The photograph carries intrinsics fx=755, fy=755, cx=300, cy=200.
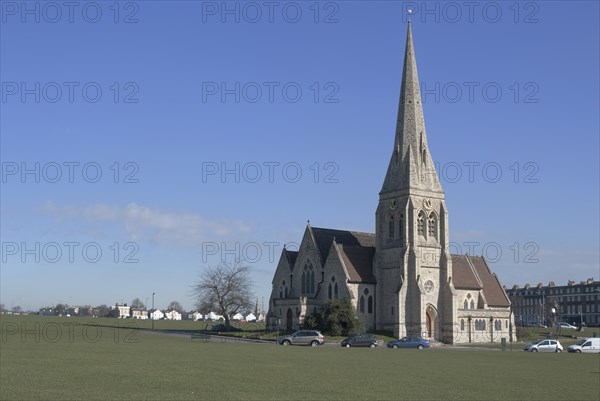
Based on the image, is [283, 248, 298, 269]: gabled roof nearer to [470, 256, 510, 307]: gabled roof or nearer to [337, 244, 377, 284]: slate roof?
[337, 244, 377, 284]: slate roof

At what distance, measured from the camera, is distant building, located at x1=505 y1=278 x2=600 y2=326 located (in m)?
174

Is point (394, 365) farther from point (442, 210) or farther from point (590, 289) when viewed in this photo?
point (590, 289)

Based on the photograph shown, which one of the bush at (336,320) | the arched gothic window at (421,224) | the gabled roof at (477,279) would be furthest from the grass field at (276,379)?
the gabled roof at (477,279)

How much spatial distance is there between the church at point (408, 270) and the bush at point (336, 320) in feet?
9.11

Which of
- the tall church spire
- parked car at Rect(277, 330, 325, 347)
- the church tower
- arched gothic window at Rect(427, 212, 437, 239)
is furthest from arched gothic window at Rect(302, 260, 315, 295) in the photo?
parked car at Rect(277, 330, 325, 347)

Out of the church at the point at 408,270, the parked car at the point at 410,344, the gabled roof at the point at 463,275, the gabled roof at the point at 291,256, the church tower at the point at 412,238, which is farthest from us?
the gabled roof at the point at 291,256

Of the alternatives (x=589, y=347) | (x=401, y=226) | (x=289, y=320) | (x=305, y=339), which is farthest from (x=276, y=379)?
(x=289, y=320)

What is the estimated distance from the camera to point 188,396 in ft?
74.4

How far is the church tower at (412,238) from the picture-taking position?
82625mm

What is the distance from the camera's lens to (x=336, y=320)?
78.1m

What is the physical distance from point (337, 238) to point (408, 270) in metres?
12.9

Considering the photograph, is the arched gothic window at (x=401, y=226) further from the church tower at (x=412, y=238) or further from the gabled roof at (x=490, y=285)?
the gabled roof at (x=490, y=285)

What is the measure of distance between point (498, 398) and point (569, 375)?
484 inches

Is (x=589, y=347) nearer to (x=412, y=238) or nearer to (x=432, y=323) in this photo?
(x=432, y=323)
